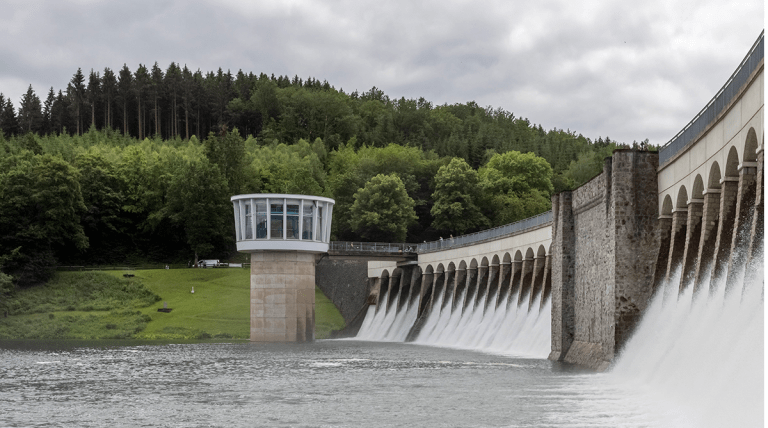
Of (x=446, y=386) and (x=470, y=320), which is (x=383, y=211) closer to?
(x=470, y=320)

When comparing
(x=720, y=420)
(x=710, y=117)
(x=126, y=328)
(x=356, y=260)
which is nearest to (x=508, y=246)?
(x=356, y=260)

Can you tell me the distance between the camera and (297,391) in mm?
34875

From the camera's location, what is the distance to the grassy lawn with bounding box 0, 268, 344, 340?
3415 inches

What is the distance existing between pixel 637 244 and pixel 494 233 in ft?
107

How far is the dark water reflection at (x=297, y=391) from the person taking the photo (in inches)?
1038

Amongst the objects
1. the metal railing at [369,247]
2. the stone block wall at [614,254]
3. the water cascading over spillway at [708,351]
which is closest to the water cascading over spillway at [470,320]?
the metal railing at [369,247]

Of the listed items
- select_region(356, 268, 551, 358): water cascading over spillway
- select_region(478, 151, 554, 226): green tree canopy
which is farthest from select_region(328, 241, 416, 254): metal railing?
select_region(478, 151, 554, 226): green tree canopy

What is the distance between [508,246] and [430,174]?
6307 cm

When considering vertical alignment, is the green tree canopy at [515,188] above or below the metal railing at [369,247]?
above

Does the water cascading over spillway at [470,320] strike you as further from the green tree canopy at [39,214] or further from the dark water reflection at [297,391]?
the green tree canopy at [39,214]

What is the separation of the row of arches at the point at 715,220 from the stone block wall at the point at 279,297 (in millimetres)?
44975

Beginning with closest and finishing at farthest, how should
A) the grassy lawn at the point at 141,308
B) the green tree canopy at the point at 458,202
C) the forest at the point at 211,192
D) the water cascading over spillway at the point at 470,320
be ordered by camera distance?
1. the water cascading over spillway at the point at 470,320
2. the grassy lawn at the point at 141,308
3. the forest at the point at 211,192
4. the green tree canopy at the point at 458,202

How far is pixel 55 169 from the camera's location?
10644 cm

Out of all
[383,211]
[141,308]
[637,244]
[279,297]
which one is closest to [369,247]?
[279,297]
